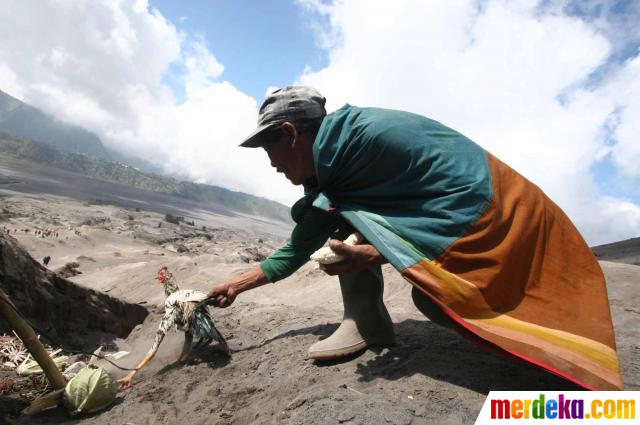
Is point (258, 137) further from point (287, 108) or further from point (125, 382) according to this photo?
point (125, 382)

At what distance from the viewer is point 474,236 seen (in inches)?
68.1

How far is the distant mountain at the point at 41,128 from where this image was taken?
16555cm

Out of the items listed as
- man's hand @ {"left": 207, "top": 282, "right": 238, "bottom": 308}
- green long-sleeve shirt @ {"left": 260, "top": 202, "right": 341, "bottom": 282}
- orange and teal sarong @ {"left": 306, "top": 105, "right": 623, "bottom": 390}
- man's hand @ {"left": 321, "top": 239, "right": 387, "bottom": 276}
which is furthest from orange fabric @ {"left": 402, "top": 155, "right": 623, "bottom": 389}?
man's hand @ {"left": 207, "top": 282, "right": 238, "bottom": 308}

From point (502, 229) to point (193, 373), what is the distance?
2.14 metres

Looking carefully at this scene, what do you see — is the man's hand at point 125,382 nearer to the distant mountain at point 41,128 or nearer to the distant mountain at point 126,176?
the distant mountain at point 126,176

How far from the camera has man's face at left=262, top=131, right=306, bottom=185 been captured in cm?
221

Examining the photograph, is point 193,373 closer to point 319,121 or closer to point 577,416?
point 319,121

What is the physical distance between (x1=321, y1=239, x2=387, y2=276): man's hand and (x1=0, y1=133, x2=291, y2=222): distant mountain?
99.0 metres

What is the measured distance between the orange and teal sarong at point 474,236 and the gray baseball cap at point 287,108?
0.67 feet

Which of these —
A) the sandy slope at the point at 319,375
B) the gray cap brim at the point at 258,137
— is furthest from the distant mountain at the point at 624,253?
the gray cap brim at the point at 258,137

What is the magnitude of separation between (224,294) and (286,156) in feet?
3.45

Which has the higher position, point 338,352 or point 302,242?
point 302,242

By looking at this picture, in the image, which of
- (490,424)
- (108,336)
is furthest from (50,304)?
(490,424)

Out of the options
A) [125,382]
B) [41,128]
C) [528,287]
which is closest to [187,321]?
[125,382]
